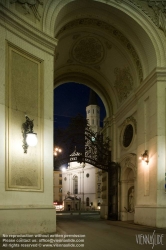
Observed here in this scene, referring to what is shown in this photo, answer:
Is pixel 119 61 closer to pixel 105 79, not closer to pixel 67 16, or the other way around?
pixel 105 79

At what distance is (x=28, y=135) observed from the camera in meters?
10.5

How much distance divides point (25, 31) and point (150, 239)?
8449mm

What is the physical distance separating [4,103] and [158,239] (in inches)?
268

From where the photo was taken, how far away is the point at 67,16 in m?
14.8

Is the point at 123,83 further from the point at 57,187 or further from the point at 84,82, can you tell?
the point at 57,187

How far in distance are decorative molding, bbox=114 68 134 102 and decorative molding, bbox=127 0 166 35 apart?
3.87 metres

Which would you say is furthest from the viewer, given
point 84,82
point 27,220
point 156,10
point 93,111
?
point 93,111

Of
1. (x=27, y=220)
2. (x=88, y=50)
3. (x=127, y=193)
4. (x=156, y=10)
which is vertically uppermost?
(x=156, y=10)

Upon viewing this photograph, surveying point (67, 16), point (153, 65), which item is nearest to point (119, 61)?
point (153, 65)

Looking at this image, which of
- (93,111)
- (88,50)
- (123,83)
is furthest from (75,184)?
(88,50)

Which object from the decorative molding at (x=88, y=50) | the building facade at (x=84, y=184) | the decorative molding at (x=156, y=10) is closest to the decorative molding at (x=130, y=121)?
the decorative molding at (x=88, y=50)

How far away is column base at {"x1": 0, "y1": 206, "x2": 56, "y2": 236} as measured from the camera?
31.8 ft

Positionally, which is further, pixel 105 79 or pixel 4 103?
pixel 105 79

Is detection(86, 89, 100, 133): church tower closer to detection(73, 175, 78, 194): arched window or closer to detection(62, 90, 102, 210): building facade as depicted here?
detection(62, 90, 102, 210): building facade
